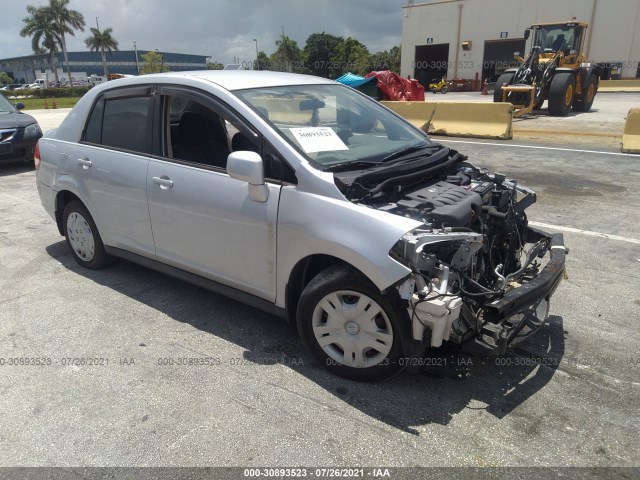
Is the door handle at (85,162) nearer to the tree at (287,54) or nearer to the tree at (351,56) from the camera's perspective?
the tree at (351,56)

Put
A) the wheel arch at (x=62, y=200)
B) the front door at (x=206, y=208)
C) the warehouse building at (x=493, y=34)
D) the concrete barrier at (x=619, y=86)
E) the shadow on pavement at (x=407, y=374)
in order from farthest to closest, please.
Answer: the warehouse building at (x=493, y=34) < the concrete barrier at (x=619, y=86) < the wheel arch at (x=62, y=200) < the front door at (x=206, y=208) < the shadow on pavement at (x=407, y=374)

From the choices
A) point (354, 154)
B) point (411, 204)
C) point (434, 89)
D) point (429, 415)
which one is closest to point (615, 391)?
point (429, 415)

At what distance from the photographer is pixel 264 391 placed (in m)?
3.00

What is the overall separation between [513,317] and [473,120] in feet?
36.5

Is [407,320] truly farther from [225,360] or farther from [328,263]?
[225,360]

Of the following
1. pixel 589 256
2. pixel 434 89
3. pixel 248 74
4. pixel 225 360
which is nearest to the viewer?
pixel 225 360

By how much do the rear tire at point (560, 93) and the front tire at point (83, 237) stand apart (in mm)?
16400

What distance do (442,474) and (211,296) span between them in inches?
97.6

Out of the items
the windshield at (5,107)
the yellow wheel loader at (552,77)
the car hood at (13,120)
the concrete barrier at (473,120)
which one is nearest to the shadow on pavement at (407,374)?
the car hood at (13,120)

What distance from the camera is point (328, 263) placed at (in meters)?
3.08

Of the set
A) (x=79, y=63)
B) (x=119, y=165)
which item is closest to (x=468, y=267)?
(x=119, y=165)

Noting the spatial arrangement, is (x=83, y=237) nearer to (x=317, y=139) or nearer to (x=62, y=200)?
(x=62, y=200)

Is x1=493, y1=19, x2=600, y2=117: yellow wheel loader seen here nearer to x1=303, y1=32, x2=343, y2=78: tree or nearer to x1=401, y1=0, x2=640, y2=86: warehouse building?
x1=401, y1=0, x2=640, y2=86: warehouse building

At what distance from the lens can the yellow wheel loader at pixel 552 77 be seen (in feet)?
54.9
